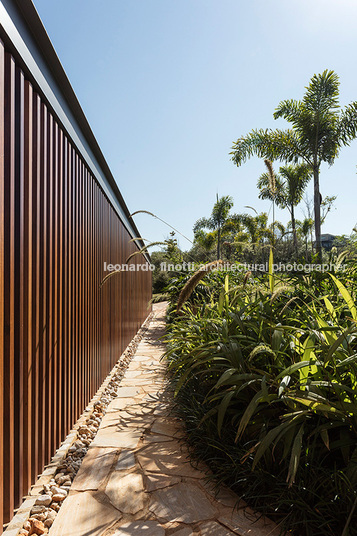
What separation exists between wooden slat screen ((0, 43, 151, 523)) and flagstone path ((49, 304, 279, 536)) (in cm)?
30

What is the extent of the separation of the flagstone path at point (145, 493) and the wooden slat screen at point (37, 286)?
297 mm

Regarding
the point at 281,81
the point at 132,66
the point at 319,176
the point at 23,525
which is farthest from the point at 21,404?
the point at 319,176

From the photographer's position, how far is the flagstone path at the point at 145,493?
1337 millimetres

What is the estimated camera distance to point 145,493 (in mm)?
1603

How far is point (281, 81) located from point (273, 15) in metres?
1.04

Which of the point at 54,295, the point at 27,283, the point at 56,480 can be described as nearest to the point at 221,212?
the point at 54,295

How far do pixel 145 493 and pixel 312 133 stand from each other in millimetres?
9974

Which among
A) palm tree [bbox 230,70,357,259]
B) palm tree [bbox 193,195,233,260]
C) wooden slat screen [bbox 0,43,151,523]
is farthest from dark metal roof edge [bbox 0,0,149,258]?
palm tree [bbox 193,195,233,260]

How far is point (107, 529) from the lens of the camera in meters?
1.34

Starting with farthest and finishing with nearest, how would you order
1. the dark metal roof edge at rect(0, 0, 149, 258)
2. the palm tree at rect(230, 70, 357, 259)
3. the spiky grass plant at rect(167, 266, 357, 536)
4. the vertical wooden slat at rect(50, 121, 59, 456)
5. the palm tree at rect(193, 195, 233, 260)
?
the palm tree at rect(193, 195, 233, 260) < the palm tree at rect(230, 70, 357, 259) < the vertical wooden slat at rect(50, 121, 59, 456) < the dark metal roof edge at rect(0, 0, 149, 258) < the spiky grass plant at rect(167, 266, 357, 536)

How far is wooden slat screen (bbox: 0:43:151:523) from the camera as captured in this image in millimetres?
1384

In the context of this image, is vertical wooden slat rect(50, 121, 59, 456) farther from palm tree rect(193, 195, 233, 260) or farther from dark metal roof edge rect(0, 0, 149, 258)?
palm tree rect(193, 195, 233, 260)

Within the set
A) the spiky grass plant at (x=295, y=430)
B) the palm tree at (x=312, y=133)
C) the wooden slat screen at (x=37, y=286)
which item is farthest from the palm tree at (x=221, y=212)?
the spiky grass plant at (x=295, y=430)

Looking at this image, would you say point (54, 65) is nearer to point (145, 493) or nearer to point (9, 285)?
point (9, 285)
